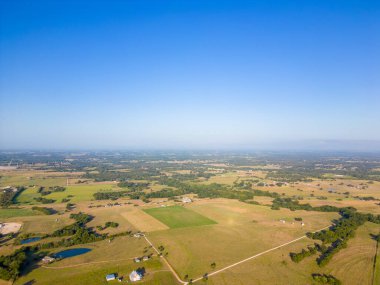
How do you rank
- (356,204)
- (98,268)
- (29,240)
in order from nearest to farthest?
(98,268), (29,240), (356,204)

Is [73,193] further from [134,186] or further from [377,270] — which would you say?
[377,270]

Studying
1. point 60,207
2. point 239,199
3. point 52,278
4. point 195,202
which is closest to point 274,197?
point 239,199

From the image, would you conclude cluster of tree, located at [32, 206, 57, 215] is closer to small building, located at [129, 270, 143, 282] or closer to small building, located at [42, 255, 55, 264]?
small building, located at [42, 255, 55, 264]

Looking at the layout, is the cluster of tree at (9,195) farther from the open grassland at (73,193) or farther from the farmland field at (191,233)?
the open grassland at (73,193)

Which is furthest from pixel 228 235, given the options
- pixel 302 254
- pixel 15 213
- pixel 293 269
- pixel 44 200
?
pixel 44 200

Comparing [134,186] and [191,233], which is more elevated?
[191,233]

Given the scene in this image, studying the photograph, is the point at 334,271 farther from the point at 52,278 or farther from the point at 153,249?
the point at 52,278

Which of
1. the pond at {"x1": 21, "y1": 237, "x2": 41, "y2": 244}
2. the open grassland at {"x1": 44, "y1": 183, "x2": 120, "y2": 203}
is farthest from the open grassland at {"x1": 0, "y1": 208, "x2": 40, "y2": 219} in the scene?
the pond at {"x1": 21, "y1": 237, "x2": 41, "y2": 244}
